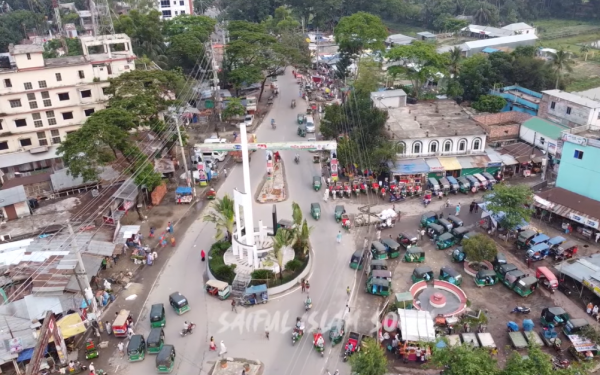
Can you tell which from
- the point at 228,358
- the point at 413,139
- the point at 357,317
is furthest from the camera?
the point at 413,139

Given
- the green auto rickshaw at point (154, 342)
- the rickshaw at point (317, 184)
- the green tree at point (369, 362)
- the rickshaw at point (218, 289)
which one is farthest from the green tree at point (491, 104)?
the green auto rickshaw at point (154, 342)

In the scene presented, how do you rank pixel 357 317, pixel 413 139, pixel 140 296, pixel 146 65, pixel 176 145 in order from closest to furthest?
pixel 357 317, pixel 140 296, pixel 413 139, pixel 176 145, pixel 146 65

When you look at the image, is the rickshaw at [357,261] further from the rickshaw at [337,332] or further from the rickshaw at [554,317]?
the rickshaw at [554,317]

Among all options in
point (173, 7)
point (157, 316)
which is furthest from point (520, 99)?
point (173, 7)

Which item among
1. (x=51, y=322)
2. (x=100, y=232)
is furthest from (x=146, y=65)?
(x=51, y=322)

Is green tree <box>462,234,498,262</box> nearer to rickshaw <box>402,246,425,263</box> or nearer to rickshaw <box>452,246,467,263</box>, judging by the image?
rickshaw <box>452,246,467,263</box>

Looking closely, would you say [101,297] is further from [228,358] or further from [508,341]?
[508,341]

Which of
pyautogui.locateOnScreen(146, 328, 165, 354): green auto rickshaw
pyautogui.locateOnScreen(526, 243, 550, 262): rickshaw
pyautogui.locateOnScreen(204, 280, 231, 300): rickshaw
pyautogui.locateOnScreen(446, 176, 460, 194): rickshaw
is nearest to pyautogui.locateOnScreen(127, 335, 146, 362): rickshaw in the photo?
pyautogui.locateOnScreen(146, 328, 165, 354): green auto rickshaw
